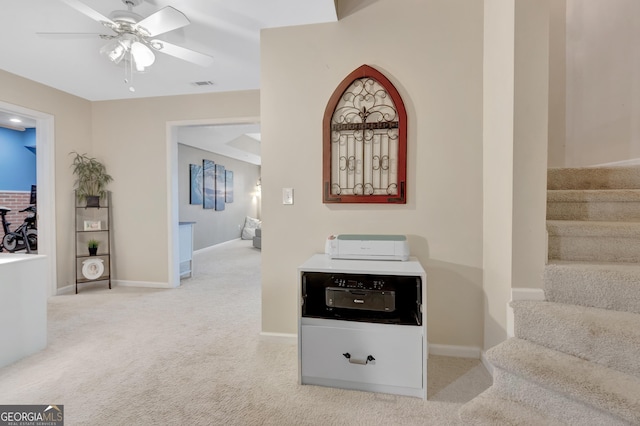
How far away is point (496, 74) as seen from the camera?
193 centimetres

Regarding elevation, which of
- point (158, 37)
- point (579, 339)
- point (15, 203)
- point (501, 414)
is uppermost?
point (158, 37)

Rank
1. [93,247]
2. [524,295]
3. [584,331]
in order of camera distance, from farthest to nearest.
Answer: [93,247], [524,295], [584,331]

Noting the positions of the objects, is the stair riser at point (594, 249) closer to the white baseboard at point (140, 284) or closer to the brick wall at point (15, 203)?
the white baseboard at point (140, 284)

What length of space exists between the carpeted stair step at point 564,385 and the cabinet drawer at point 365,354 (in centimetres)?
42

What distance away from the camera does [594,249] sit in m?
1.74

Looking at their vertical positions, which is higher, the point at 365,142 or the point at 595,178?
the point at 365,142

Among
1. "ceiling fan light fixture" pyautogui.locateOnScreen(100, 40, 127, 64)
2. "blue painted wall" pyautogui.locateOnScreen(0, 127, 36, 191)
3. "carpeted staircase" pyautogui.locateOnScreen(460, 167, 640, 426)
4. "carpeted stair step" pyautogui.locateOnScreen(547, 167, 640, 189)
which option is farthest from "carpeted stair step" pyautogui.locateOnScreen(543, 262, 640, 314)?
"blue painted wall" pyautogui.locateOnScreen(0, 127, 36, 191)

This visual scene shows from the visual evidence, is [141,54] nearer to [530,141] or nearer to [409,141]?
[409,141]

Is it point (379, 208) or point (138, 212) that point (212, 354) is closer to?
point (379, 208)

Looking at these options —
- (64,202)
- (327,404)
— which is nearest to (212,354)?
(327,404)

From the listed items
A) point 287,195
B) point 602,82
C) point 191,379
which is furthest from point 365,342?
point 602,82

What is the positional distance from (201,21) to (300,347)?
2415mm

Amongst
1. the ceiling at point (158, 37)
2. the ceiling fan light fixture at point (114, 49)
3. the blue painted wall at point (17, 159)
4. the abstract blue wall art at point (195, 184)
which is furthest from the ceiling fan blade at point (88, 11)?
the blue painted wall at point (17, 159)

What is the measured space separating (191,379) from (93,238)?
3.13m
